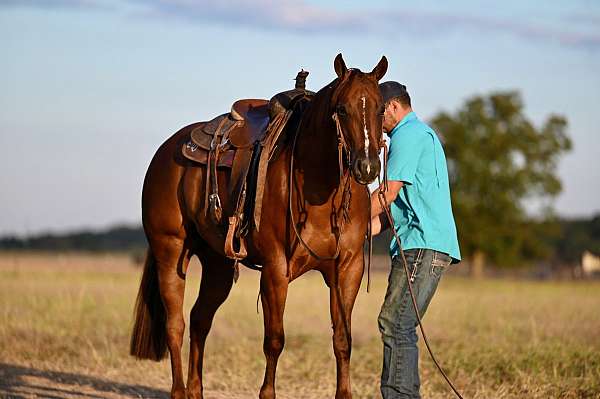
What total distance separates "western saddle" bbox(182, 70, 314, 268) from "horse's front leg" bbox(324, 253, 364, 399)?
0.69 meters

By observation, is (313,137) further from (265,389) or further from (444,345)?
(444,345)

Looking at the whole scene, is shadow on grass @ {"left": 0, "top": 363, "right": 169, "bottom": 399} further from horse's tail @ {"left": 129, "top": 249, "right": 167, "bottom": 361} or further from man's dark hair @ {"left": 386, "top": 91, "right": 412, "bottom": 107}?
man's dark hair @ {"left": 386, "top": 91, "right": 412, "bottom": 107}

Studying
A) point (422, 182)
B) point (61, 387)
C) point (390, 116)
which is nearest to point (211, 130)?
point (390, 116)

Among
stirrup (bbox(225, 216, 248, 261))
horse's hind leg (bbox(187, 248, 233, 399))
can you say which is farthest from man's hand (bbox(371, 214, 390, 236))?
horse's hind leg (bbox(187, 248, 233, 399))

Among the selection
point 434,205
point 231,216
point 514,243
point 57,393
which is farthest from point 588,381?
point 514,243

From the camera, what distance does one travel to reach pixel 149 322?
30.7ft

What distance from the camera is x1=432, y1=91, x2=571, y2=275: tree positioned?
53406 millimetres

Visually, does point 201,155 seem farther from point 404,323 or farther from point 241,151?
point 404,323

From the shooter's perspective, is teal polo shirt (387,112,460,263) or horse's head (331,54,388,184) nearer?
horse's head (331,54,388,184)

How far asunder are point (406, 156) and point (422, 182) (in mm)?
209

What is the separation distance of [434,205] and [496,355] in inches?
172

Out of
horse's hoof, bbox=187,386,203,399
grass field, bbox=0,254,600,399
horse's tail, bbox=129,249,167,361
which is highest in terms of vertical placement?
horse's tail, bbox=129,249,167,361

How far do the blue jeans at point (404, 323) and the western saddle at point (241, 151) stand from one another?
1.13m

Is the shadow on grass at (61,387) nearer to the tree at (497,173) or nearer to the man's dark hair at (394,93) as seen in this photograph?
the man's dark hair at (394,93)
